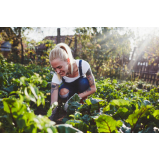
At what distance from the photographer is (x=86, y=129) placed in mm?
996

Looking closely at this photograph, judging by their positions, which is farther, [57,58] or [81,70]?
[81,70]

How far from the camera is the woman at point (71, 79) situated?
195cm

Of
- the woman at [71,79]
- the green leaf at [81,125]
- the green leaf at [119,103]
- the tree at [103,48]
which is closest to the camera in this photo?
the green leaf at [81,125]

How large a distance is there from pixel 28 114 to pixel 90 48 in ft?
25.7

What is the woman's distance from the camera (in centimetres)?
195

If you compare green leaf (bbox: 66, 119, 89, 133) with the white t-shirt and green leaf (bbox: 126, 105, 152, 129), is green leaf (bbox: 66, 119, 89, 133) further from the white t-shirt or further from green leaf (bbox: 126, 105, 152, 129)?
the white t-shirt

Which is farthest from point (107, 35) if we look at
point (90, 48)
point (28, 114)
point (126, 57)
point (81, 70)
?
point (28, 114)

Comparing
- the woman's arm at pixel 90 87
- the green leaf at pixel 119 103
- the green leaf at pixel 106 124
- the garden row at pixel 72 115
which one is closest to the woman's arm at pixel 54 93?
the woman's arm at pixel 90 87

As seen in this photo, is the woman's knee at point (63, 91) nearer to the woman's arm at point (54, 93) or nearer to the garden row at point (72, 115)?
the woman's arm at point (54, 93)

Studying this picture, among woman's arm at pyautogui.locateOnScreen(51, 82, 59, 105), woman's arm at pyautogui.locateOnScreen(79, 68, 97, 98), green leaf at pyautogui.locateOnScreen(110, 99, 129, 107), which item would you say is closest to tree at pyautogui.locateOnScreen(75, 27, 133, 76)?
woman's arm at pyautogui.locateOnScreen(79, 68, 97, 98)

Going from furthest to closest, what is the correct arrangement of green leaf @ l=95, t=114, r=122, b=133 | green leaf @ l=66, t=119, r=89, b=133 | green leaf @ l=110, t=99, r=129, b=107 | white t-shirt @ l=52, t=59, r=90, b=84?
white t-shirt @ l=52, t=59, r=90, b=84, green leaf @ l=110, t=99, r=129, b=107, green leaf @ l=66, t=119, r=89, b=133, green leaf @ l=95, t=114, r=122, b=133

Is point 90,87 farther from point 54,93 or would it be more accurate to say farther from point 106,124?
point 106,124
